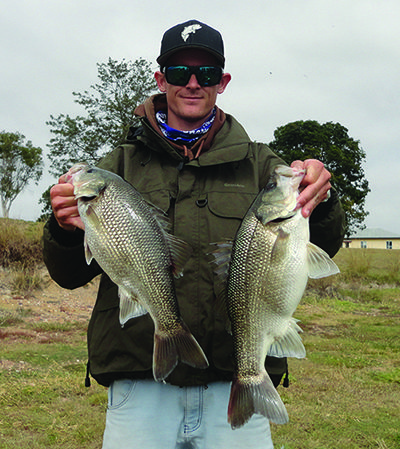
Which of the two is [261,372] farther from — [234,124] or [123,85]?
[123,85]

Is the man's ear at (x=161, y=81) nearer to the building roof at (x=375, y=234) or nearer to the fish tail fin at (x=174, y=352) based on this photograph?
the fish tail fin at (x=174, y=352)

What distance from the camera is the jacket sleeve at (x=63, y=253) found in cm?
297

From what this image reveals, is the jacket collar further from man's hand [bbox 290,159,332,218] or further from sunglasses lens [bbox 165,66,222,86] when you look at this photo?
man's hand [bbox 290,159,332,218]

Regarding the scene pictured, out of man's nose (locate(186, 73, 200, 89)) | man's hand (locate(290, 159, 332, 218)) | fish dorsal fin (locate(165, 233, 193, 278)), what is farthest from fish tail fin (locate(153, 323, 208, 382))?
man's nose (locate(186, 73, 200, 89))

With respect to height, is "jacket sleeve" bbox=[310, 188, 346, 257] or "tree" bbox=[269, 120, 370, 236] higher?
"tree" bbox=[269, 120, 370, 236]

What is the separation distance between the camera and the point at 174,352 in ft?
8.52

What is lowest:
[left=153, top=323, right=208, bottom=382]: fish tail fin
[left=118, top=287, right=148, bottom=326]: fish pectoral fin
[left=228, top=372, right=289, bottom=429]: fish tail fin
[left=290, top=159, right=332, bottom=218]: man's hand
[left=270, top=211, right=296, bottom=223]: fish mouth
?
[left=228, top=372, right=289, bottom=429]: fish tail fin

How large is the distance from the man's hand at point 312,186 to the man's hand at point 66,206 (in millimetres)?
1253

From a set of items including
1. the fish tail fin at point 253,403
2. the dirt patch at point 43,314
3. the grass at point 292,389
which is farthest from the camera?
the dirt patch at point 43,314

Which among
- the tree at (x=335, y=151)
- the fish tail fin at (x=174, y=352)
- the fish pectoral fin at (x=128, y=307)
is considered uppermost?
the tree at (x=335, y=151)

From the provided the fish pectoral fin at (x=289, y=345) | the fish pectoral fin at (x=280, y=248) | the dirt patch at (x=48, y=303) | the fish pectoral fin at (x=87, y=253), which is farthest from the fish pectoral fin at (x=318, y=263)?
the dirt patch at (x=48, y=303)

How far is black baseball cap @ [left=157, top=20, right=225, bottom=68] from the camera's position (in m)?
3.27

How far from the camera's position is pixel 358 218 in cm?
4466

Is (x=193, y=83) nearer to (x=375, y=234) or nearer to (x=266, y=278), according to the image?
(x=266, y=278)
